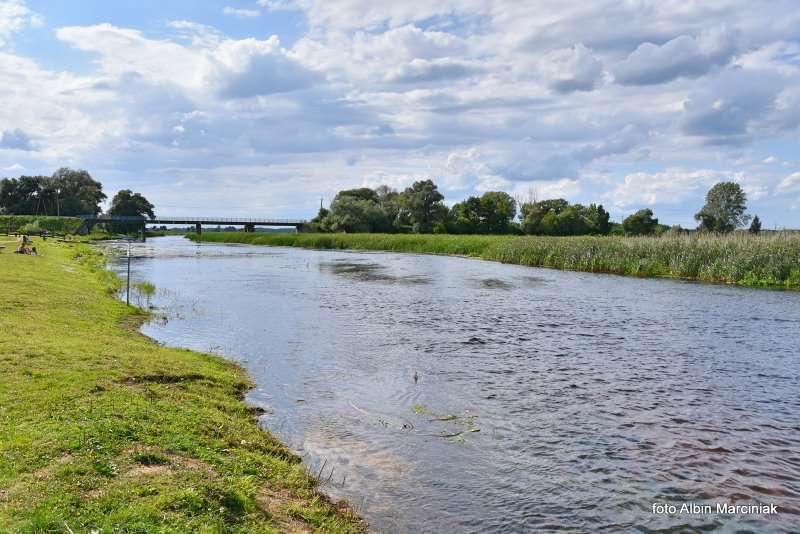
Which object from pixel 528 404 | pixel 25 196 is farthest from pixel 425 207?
pixel 528 404

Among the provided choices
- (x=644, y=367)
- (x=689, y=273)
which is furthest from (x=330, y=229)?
(x=644, y=367)

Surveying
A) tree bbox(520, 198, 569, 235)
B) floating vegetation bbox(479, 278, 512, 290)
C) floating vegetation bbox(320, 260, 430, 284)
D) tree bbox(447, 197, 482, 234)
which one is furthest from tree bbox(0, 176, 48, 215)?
floating vegetation bbox(479, 278, 512, 290)

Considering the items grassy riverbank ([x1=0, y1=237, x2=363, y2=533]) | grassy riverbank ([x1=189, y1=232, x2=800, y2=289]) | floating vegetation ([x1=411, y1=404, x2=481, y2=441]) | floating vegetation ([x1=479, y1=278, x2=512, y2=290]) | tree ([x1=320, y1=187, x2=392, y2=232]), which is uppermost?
tree ([x1=320, y1=187, x2=392, y2=232])

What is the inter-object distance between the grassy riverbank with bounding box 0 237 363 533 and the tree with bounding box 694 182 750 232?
107478 millimetres

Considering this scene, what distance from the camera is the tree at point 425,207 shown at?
438 ft

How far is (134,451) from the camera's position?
318 inches

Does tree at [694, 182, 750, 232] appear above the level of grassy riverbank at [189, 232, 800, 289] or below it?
above

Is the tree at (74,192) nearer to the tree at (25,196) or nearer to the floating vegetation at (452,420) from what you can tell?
the tree at (25,196)

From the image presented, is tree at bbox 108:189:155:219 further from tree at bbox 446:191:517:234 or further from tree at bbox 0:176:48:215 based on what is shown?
tree at bbox 446:191:517:234

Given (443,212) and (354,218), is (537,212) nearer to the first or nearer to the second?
(443,212)

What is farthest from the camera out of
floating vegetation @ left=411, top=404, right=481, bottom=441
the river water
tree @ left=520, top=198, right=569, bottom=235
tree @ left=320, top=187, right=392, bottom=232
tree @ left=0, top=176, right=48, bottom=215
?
tree @ left=0, top=176, right=48, bottom=215

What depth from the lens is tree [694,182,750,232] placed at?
10325 centimetres

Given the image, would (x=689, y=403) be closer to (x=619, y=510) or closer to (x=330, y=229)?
(x=619, y=510)

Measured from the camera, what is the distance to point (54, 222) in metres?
139
